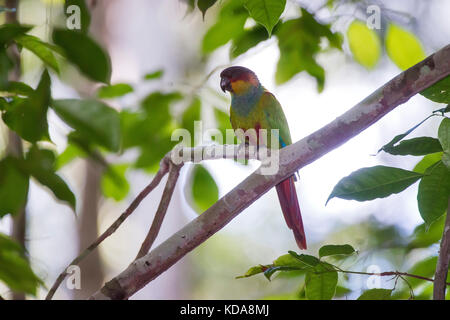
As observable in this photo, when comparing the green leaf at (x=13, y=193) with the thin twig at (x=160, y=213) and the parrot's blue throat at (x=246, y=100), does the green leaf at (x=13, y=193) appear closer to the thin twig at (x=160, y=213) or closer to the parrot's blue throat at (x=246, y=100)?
the thin twig at (x=160, y=213)

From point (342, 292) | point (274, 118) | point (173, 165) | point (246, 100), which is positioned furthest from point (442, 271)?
point (246, 100)

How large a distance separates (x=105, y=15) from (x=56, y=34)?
15.7 ft

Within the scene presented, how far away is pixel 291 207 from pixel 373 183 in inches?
51.9

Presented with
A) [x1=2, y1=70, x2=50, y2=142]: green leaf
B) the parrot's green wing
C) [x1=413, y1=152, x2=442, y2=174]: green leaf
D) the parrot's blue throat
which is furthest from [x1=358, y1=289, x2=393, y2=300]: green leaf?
the parrot's blue throat

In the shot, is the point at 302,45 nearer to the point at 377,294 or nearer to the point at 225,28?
the point at 225,28

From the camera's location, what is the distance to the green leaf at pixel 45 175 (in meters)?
0.72

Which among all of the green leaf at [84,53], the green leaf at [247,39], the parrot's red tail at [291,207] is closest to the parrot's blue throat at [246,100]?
the parrot's red tail at [291,207]

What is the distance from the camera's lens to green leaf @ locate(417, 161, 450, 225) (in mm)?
1111

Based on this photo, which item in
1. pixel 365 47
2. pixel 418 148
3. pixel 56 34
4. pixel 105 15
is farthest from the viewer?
pixel 105 15

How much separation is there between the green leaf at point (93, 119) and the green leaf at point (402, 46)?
47.6 inches

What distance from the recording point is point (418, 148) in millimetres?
1102

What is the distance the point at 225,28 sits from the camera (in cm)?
158
